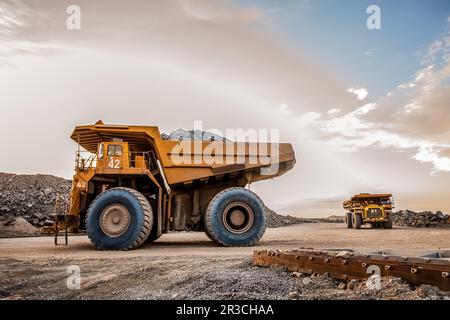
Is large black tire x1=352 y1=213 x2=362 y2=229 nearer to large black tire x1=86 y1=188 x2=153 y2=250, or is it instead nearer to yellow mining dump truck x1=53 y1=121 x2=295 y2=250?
yellow mining dump truck x1=53 y1=121 x2=295 y2=250

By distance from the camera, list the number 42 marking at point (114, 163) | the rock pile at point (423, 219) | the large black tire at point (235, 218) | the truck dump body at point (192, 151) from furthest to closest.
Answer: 1. the rock pile at point (423, 219)
2. the truck dump body at point (192, 151)
3. the number 42 marking at point (114, 163)
4. the large black tire at point (235, 218)

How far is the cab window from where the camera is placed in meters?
12.1

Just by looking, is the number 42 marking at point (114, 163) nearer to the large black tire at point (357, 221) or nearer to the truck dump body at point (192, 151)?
the truck dump body at point (192, 151)

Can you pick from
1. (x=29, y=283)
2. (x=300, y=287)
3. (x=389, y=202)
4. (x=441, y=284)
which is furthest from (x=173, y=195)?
(x=389, y=202)

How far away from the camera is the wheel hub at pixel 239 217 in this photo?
12062 millimetres

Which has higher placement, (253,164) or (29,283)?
(253,164)

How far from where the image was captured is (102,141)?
41.8ft

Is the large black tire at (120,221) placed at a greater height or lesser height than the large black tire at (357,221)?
greater

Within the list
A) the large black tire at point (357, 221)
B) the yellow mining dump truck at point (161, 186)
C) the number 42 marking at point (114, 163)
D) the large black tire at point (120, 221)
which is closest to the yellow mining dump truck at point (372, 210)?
the large black tire at point (357, 221)

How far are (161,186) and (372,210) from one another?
51.9ft

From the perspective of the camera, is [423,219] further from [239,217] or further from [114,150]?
[114,150]

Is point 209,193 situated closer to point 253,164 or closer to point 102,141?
point 253,164

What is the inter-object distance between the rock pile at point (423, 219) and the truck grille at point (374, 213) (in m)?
5.43
